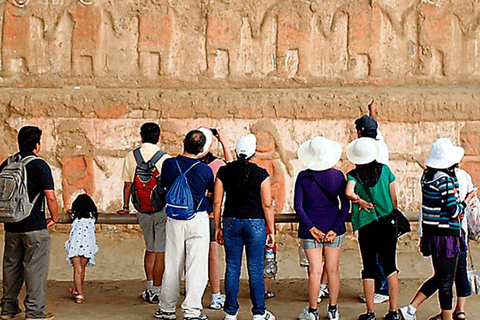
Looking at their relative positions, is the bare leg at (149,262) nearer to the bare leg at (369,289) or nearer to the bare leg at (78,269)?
the bare leg at (78,269)

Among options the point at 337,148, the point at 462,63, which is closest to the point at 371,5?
the point at 462,63

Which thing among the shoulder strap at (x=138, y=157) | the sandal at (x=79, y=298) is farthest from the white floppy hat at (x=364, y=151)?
the sandal at (x=79, y=298)

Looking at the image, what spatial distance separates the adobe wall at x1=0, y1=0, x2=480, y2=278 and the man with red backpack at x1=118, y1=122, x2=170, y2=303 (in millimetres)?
4205

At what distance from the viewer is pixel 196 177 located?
7355 millimetres

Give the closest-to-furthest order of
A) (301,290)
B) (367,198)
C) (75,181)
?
1. (367,198)
2. (301,290)
3. (75,181)

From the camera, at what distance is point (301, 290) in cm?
883

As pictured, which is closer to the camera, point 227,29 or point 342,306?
point 342,306

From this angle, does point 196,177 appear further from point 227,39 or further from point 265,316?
point 227,39

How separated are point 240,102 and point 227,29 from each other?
1195mm

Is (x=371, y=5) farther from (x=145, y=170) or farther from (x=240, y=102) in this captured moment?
(x=145, y=170)

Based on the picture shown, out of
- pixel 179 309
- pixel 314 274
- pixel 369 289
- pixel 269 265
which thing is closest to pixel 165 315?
pixel 179 309

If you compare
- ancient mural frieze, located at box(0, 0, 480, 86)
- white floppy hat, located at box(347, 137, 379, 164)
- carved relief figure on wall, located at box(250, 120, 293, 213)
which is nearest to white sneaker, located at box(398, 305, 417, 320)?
white floppy hat, located at box(347, 137, 379, 164)

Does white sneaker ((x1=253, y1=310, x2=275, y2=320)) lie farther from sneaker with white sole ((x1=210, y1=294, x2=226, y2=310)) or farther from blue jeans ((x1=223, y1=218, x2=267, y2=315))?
sneaker with white sole ((x1=210, y1=294, x2=226, y2=310))

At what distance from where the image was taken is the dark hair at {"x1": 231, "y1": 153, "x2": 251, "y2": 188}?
287 inches
